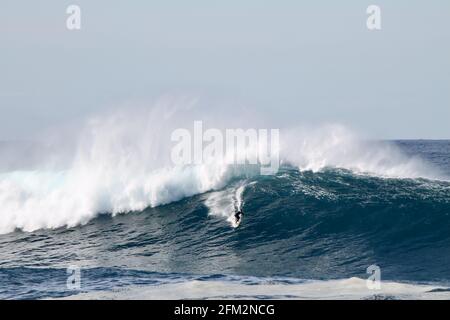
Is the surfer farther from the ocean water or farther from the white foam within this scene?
the white foam

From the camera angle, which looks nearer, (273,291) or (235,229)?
(273,291)

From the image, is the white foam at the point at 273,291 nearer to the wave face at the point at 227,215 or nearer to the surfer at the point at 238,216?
the wave face at the point at 227,215

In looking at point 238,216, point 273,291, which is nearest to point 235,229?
point 238,216

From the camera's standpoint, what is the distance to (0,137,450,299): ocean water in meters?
18.0

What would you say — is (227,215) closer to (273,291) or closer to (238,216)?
(238,216)

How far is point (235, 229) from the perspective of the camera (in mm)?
25062

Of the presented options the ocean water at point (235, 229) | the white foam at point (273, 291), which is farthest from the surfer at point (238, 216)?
the white foam at point (273, 291)

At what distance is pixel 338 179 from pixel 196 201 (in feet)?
19.9

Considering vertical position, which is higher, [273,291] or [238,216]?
[273,291]

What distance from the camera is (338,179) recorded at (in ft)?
96.3

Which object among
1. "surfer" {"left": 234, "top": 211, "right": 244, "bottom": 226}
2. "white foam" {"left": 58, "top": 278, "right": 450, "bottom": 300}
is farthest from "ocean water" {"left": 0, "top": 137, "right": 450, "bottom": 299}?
"surfer" {"left": 234, "top": 211, "right": 244, "bottom": 226}

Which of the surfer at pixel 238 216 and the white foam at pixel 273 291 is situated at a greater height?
the white foam at pixel 273 291

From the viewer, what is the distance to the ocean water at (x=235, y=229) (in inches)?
711

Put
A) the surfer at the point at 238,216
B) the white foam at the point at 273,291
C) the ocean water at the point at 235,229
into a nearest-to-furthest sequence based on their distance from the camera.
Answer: the white foam at the point at 273,291, the ocean water at the point at 235,229, the surfer at the point at 238,216
